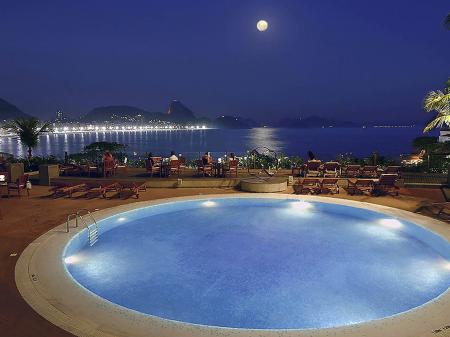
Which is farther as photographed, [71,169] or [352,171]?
[71,169]

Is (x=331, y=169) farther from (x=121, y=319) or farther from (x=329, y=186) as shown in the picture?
(x=121, y=319)

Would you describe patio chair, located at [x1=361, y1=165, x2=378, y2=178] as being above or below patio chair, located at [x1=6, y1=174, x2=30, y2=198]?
above

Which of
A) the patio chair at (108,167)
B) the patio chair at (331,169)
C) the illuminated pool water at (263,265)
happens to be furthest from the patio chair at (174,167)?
the patio chair at (331,169)

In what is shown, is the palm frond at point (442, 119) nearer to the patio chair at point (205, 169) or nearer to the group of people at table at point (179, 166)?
the group of people at table at point (179, 166)

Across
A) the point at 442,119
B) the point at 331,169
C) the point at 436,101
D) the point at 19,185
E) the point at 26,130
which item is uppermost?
the point at 436,101

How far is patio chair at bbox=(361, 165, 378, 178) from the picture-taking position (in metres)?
14.6

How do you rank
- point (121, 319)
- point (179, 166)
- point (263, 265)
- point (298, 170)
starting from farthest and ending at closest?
point (298, 170) < point (179, 166) < point (263, 265) < point (121, 319)

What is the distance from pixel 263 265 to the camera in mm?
7828

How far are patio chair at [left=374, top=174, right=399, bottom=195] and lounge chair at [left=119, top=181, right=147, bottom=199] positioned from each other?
28.2 ft

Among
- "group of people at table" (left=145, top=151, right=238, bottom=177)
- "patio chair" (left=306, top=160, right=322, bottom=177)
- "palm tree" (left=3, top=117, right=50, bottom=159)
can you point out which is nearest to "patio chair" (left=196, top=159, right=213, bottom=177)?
"group of people at table" (left=145, top=151, right=238, bottom=177)

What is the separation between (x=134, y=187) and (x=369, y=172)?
956cm

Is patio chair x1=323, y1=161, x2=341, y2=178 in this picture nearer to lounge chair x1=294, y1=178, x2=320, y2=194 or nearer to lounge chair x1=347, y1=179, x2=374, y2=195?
lounge chair x1=347, y1=179, x2=374, y2=195

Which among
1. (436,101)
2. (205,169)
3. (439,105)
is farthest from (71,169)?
(439,105)

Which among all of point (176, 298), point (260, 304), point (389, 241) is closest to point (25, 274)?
point (176, 298)
